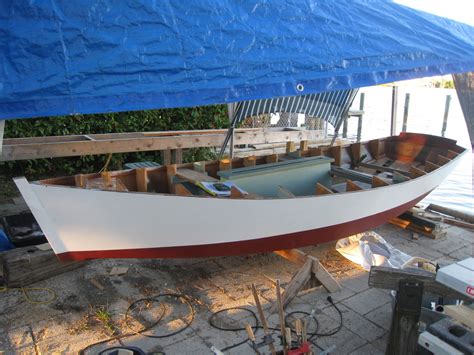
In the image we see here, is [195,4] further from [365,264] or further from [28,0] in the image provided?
[365,264]

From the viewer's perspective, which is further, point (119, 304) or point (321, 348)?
point (119, 304)

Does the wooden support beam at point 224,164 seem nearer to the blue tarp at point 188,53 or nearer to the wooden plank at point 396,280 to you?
the blue tarp at point 188,53

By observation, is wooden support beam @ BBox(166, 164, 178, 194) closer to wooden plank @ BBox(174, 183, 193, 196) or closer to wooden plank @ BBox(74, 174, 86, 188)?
wooden plank @ BBox(174, 183, 193, 196)

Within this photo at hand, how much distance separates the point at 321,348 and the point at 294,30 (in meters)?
3.59

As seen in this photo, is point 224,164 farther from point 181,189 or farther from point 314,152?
point 314,152

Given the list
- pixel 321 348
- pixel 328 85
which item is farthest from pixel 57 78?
pixel 321 348

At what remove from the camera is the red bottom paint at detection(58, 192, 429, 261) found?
4289 millimetres

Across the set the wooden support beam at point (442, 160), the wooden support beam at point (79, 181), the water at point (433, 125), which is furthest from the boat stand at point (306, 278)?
the water at point (433, 125)

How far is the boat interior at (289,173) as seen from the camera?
181 inches

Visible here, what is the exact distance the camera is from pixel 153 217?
406 cm

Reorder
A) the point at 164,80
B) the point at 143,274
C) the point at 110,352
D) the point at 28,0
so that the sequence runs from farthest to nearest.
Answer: the point at 143,274, the point at 164,80, the point at 28,0, the point at 110,352

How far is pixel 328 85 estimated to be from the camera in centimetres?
466

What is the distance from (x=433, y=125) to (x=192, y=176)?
1769 cm

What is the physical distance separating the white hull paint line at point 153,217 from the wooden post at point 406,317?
174cm
